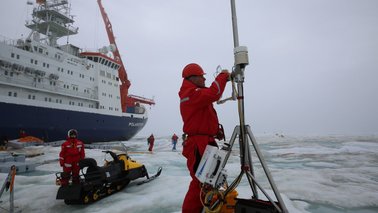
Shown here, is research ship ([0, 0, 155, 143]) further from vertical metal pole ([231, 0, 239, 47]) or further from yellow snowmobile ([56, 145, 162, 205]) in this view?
vertical metal pole ([231, 0, 239, 47])

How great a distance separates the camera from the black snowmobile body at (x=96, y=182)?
3613mm

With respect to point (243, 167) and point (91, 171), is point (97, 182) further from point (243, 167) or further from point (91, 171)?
point (243, 167)

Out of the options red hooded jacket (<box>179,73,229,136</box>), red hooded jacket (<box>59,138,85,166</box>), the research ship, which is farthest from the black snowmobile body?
the research ship

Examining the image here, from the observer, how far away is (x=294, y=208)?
319 cm

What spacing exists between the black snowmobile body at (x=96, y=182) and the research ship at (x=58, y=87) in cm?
1512

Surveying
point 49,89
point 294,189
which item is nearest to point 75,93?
point 49,89

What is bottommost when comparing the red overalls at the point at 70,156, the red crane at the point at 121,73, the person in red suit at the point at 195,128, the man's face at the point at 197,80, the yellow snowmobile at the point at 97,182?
the yellow snowmobile at the point at 97,182

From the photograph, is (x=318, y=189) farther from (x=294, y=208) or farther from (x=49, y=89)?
(x=49, y=89)

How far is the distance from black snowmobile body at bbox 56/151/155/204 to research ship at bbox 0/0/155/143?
1512 centimetres

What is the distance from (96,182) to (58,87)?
18042 millimetres

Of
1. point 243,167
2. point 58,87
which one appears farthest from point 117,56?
point 243,167

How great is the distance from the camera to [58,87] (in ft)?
61.7

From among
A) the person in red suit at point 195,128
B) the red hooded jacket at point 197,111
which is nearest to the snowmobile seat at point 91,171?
the person in red suit at point 195,128

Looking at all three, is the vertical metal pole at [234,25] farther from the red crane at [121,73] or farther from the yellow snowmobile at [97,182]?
the red crane at [121,73]
